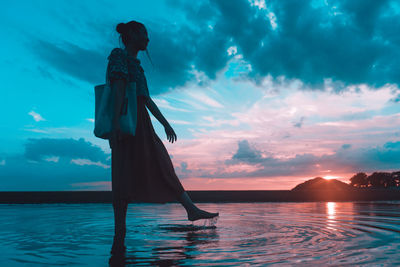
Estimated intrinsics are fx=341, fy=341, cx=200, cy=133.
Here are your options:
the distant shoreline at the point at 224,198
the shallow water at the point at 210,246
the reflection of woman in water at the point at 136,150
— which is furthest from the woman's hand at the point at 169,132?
the distant shoreline at the point at 224,198

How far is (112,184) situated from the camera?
11.9 ft

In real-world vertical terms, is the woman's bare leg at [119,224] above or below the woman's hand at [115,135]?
below

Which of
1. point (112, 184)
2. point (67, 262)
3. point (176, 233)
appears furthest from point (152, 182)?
point (67, 262)

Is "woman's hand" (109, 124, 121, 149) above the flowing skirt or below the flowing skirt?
above

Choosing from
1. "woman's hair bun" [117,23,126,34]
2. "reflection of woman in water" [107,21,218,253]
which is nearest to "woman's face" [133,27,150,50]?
"reflection of woman in water" [107,21,218,253]

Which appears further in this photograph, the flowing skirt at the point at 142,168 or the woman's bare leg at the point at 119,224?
the flowing skirt at the point at 142,168

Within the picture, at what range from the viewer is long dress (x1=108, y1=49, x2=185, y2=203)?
11.7 feet

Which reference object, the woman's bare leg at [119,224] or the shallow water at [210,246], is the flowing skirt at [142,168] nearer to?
the woman's bare leg at [119,224]

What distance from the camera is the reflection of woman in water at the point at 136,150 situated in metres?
3.49

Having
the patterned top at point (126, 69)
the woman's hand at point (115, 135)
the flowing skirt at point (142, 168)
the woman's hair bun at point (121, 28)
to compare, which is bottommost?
the flowing skirt at point (142, 168)

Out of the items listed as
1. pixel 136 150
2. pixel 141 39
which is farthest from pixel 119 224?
pixel 141 39

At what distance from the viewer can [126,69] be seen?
11.6 ft

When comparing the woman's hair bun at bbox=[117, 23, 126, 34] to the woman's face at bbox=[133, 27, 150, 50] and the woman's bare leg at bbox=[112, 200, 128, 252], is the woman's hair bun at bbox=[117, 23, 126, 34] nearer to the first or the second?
the woman's face at bbox=[133, 27, 150, 50]

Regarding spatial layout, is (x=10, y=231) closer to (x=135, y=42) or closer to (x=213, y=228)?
(x=213, y=228)
